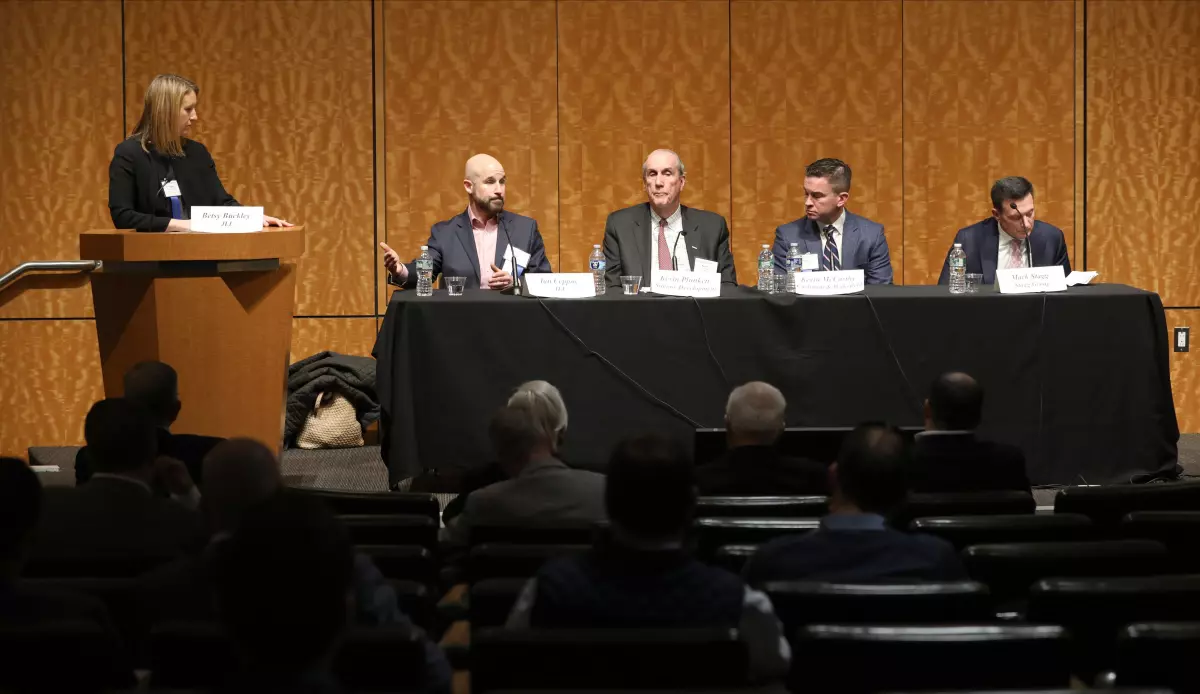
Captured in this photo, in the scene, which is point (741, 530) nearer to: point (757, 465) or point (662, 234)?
point (757, 465)

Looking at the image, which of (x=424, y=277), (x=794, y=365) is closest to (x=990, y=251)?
(x=794, y=365)

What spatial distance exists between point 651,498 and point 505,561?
1.68ft

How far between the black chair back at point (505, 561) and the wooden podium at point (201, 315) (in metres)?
2.41

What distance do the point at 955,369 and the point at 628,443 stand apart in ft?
10.9

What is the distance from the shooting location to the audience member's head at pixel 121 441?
110 inches

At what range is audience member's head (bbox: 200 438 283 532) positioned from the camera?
2463mm

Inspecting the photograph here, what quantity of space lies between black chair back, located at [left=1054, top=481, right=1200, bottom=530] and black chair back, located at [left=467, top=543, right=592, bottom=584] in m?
1.29

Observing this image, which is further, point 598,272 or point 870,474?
point 598,272

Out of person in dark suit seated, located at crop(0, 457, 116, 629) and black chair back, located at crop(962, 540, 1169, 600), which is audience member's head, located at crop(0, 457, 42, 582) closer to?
person in dark suit seated, located at crop(0, 457, 116, 629)

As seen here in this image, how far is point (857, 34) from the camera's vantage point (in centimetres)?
739

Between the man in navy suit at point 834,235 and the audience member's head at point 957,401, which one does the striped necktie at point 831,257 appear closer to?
the man in navy suit at point 834,235

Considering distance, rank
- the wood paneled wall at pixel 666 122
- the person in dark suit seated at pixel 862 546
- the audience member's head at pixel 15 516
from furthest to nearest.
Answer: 1. the wood paneled wall at pixel 666 122
2. the person in dark suit seated at pixel 862 546
3. the audience member's head at pixel 15 516

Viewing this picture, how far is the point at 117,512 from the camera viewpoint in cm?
268

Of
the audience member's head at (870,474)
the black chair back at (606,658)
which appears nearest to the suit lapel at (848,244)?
the audience member's head at (870,474)
